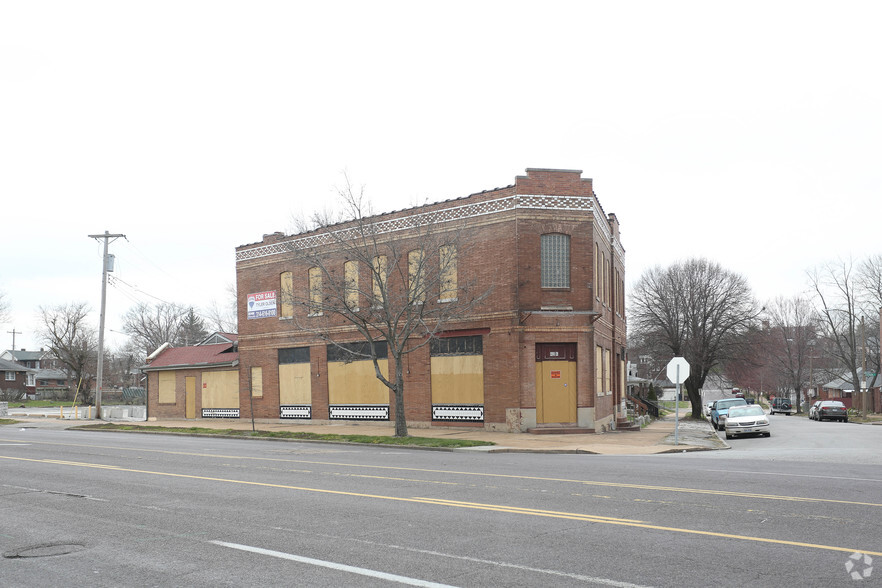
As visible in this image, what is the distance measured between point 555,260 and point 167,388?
2414 cm

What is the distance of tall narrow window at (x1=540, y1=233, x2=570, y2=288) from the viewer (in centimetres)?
2745

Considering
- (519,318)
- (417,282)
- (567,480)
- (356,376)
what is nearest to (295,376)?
(356,376)

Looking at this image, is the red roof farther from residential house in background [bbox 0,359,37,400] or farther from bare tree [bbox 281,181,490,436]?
residential house in background [bbox 0,359,37,400]

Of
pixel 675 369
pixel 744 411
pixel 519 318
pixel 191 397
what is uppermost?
pixel 519 318

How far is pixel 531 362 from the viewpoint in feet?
88.4

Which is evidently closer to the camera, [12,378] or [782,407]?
[782,407]

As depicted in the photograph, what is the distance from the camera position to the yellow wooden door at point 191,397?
129ft

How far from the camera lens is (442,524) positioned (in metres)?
9.09

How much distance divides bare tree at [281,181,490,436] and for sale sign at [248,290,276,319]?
264 cm

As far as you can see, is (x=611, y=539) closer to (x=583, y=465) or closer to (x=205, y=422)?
(x=583, y=465)

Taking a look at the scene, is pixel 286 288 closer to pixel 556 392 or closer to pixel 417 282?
pixel 417 282

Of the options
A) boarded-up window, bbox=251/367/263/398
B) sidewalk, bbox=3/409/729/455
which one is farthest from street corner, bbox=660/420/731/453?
boarded-up window, bbox=251/367/263/398

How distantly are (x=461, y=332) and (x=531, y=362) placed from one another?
3.12 metres

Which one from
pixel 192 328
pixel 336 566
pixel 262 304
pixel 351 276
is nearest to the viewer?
pixel 336 566
